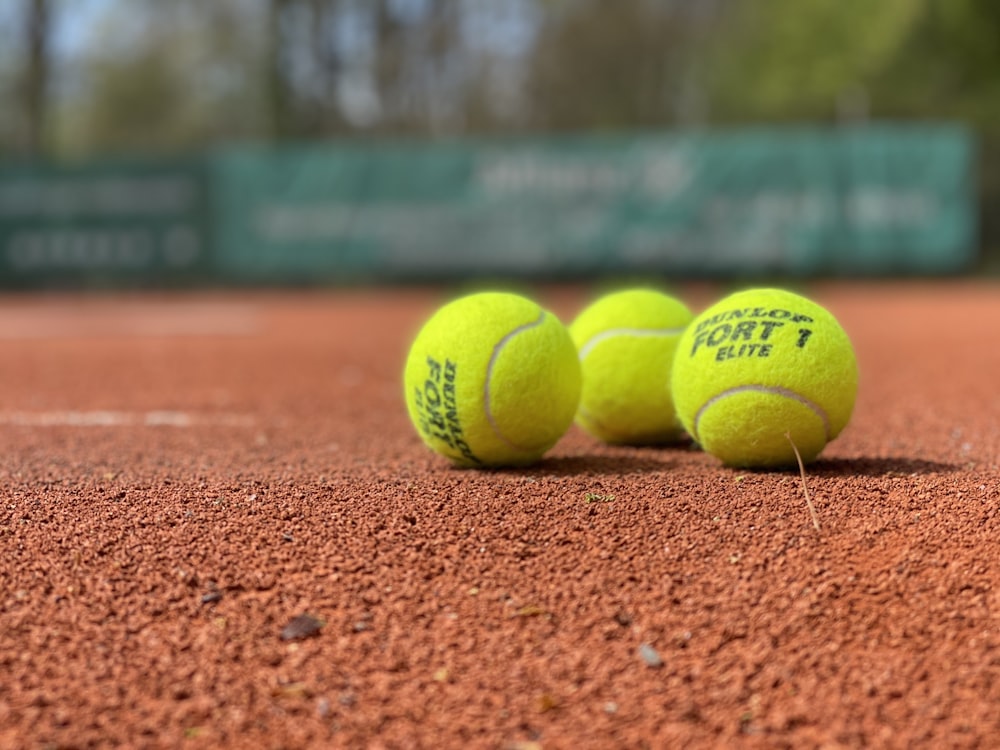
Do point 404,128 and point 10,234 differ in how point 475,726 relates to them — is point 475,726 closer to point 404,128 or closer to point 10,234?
point 10,234

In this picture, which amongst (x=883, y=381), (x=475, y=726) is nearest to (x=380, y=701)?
(x=475, y=726)

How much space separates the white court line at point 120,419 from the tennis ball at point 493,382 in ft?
6.44

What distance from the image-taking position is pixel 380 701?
2201 millimetres

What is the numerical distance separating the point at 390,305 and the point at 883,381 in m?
10.1

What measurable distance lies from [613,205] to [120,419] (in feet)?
38.7

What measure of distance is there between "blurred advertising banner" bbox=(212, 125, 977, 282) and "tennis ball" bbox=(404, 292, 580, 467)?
509 inches

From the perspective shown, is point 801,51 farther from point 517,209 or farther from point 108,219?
point 108,219

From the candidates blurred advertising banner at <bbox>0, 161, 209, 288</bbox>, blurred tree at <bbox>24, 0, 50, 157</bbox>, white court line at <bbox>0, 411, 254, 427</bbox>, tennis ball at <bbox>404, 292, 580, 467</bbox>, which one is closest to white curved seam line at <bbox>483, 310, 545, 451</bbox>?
tennis ball at <bbox>404, 292, 580, 467</bbox>

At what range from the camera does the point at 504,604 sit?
A: 2.48 meters

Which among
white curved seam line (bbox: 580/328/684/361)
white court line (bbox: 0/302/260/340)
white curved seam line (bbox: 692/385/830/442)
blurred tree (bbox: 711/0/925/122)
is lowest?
white court line (bbox: 0/302/260/340)

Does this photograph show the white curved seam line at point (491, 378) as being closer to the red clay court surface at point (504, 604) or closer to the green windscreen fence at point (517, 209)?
the red clay court surface at point (504, 604)

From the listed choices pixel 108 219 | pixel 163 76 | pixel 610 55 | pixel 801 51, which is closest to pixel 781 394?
pixel 108 219

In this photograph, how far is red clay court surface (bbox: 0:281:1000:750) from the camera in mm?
2156

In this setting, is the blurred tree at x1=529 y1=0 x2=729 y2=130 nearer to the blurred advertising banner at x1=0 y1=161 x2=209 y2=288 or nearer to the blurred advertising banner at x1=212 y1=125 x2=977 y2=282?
the blurred advertising banner at x1=212 y1=125 x2=977 y2=282
